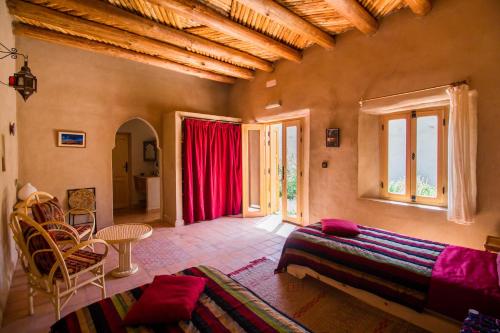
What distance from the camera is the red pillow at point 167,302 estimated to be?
1237 mm

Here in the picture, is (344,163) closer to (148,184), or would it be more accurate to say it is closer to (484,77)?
(484,77)

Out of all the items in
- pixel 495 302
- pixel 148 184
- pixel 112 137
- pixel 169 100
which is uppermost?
pixel 169 100

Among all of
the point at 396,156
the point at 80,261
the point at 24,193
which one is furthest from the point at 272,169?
the point at 24,193

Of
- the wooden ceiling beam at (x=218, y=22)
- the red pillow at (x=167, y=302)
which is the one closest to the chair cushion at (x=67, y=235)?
the red pillow at (x=167, y=302)

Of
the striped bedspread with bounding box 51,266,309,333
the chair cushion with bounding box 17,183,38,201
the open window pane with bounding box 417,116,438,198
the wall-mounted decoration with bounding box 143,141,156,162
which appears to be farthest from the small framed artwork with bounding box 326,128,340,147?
the wall-mounted decoration with bounding box 143,141,156,162

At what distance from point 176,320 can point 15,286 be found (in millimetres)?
2522

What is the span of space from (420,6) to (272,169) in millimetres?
3564

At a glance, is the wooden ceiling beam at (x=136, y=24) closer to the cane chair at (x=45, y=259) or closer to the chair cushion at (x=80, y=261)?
the cane chair at (x=45, y=259)

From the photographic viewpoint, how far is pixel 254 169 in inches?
222

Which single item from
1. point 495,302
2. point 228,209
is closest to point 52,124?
point 228,209

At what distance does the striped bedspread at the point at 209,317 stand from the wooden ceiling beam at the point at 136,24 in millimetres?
3112

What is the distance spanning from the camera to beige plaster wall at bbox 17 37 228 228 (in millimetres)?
3783

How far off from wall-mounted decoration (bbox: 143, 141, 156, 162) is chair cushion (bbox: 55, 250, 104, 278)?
15.2 ft

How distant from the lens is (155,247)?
3598 millimetres
